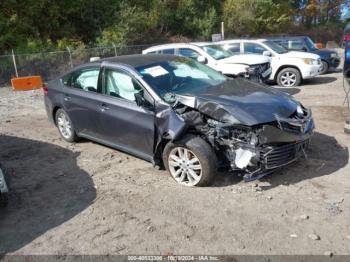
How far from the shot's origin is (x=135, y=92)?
5.50m

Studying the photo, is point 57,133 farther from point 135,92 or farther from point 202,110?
point 202,110

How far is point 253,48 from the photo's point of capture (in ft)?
43.2

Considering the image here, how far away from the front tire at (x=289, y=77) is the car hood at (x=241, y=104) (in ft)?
23.2

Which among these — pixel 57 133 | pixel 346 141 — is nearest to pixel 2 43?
pixel 57 133

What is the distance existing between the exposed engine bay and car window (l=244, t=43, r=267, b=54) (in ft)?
27.3

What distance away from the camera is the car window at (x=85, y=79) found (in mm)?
6248

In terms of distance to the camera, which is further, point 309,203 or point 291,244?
point 309,203

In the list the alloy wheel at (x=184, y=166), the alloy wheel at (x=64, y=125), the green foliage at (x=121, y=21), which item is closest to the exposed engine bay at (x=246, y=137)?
the alloy wheel at (x=184, y=166)

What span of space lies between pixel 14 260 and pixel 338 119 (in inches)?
250

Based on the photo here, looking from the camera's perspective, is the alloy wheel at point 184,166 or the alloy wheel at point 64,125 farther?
the alloy wheel at point 64,125

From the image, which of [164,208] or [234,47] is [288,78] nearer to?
[234,47]

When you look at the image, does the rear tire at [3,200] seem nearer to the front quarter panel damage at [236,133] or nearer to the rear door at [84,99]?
the rear door at [84,99]

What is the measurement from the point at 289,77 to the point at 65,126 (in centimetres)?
772

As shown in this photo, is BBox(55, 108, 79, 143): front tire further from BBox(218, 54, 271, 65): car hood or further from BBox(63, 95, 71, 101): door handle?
BBox(218, 54, 271, 65): car hood
